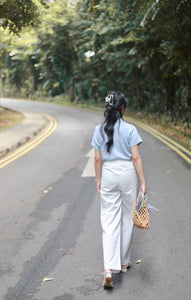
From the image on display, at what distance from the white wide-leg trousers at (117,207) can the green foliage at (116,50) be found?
8501mm

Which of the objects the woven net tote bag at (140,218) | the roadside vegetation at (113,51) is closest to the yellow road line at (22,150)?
the roadside vegetation at (113,51)

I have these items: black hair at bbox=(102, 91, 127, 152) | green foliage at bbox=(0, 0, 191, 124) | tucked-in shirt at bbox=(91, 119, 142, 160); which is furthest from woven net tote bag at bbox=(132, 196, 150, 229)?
green foliage at bbox=(0, 0, 191, 124)

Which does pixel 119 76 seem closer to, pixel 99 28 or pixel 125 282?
pixel 99 28

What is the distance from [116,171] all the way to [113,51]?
84.2 ft

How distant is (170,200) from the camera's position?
7.19 metres

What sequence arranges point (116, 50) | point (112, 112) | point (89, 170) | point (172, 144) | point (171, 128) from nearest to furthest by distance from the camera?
point (112, 112), point (89, 170), point (172, 144), point (171, 128), point (116, 50)

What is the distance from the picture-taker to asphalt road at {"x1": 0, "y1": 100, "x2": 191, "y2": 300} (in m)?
4.07

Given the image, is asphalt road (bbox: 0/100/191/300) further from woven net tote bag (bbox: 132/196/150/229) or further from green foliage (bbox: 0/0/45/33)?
green foliage (bbox: 0/0/45/33)

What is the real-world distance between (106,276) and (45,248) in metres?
1.35

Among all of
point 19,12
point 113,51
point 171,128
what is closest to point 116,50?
point 113,51

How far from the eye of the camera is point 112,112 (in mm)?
4227

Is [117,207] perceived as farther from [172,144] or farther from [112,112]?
[172,144]

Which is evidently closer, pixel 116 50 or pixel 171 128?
pixel 171 128

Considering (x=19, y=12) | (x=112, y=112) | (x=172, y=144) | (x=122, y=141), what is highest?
(x=19, y=12)
